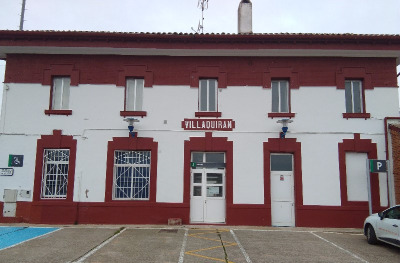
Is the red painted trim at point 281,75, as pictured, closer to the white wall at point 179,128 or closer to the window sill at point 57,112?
the white wall at point 179,128

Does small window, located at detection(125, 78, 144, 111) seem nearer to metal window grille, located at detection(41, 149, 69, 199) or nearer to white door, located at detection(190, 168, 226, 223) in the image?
metal window grille, located at detection(41, 149, 69, 199)

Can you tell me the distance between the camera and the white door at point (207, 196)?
1209 centimetres

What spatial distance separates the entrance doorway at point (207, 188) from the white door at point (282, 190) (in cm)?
182

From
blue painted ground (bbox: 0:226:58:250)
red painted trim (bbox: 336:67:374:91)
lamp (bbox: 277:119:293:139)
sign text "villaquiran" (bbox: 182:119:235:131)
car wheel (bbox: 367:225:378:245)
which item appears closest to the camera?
blue painted ground (bbox: 0:226:58:250)

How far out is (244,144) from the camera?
12164 mm

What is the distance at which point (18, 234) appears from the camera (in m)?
10.1

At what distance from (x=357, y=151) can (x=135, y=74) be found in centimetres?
864

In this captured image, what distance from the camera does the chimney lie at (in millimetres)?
13719

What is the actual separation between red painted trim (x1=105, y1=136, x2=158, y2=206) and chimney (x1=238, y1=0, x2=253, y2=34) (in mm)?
5963

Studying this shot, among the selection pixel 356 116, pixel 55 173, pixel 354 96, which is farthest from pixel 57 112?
pixel 354 96

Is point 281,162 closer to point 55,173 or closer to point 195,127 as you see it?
point 195,127

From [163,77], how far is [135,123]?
2.03 metres

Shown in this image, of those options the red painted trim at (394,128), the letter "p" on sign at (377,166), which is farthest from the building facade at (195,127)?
the letter "p" on sign at (377,166)

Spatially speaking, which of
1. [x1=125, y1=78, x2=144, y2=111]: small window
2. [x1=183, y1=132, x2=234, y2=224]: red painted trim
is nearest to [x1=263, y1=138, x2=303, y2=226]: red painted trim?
[x1=183, y1=132, x2=234, y2=224]: red painted trim
